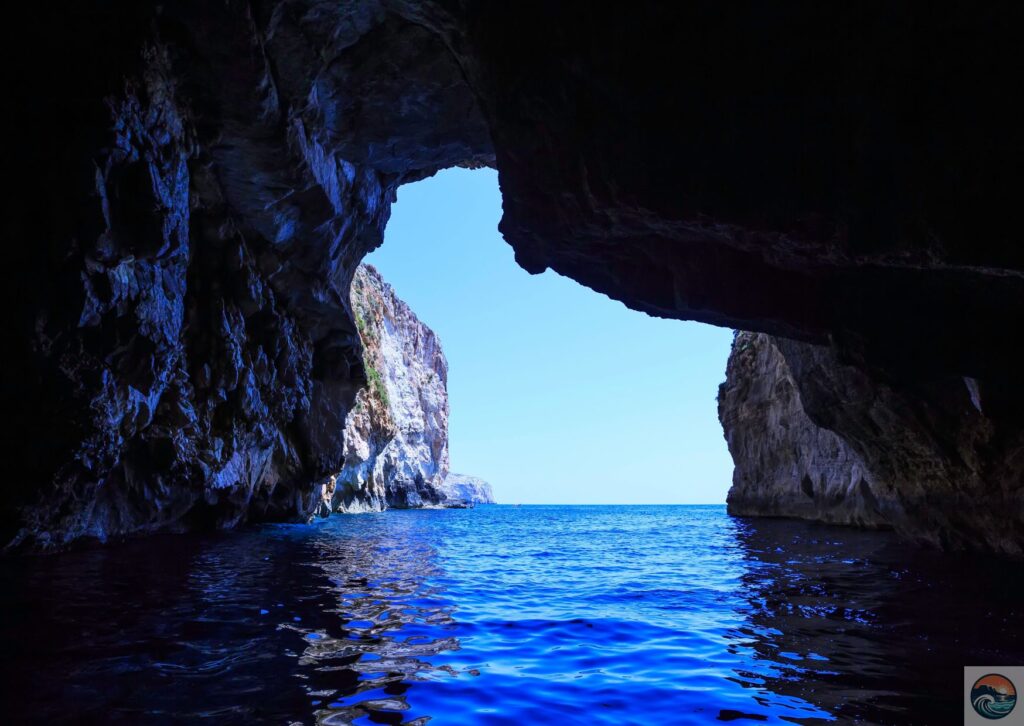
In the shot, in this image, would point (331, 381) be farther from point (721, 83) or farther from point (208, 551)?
point (721, 83)

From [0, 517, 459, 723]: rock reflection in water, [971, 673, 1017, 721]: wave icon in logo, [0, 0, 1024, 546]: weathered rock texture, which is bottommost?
[0, 517, 459, 723]: rock reflection in water

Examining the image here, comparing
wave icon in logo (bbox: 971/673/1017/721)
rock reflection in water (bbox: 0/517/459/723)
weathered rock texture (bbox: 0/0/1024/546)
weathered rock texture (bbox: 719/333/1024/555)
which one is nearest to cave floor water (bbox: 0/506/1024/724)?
rock reflection in water (bbox: 0/517/459/723)

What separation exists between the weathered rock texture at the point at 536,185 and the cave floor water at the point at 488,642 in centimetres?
410

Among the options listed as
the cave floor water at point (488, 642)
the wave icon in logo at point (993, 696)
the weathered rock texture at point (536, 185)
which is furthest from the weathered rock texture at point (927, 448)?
the wave icon in logo at point (993, 696)

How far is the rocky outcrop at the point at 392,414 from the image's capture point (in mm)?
56500

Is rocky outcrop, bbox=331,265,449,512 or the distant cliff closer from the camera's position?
the distant cliff

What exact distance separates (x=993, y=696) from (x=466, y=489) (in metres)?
140

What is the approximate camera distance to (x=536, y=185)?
12391 mm

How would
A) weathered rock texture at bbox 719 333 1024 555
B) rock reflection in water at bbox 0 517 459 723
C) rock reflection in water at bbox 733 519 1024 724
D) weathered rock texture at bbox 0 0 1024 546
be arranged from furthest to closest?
weathered rock texture at bbox 719 333 1024 555 < weathered rock texture at bbox 0 0 1024 546 < rock reflection in water at bbox 733 519 1024 724 < rock reflection in water at bbox 0 517 459 723

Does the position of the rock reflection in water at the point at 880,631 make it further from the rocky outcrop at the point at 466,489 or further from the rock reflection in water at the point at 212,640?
the rocky outcrop at the point at 466,489

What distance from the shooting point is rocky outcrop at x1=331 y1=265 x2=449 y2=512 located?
5650 centimetres

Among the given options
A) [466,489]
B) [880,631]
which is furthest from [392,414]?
[466,489]

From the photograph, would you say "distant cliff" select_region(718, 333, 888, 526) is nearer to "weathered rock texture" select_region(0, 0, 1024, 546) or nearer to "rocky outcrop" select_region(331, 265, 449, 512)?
"weathered rock texture" select_region(0, 0, 1024, 546)

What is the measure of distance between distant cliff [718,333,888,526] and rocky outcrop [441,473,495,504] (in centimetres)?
6470
